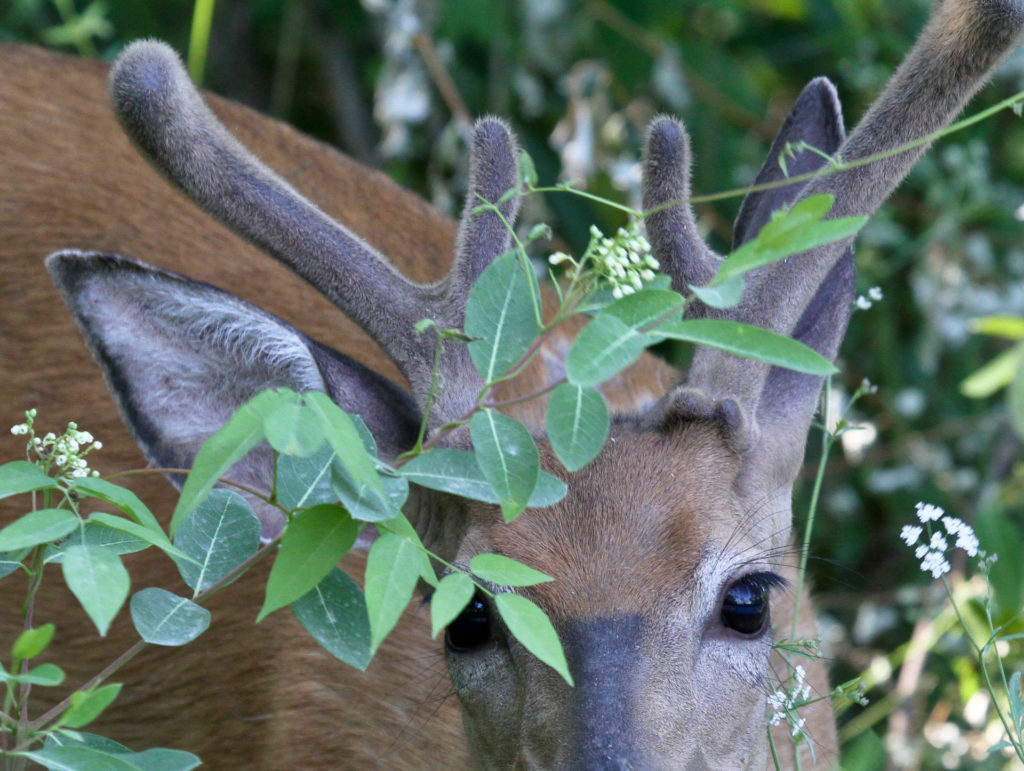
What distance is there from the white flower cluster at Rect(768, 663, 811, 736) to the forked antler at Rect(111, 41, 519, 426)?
0.80 meters

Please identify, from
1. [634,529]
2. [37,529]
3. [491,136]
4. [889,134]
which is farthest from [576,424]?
[889,134]

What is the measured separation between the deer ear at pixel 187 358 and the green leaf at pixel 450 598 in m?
0.97

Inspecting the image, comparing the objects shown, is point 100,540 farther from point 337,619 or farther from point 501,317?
point 501,317

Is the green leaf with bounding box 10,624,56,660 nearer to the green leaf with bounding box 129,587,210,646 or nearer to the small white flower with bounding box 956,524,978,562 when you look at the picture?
the green leaf with bounding box 129,587,210,646

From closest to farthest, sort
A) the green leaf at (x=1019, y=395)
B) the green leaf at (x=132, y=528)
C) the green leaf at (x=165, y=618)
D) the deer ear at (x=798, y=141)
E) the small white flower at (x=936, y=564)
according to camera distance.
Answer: the green leaf at (x=132, y=528) < the green leaf at (x=165, y=618) < the green leaf at (x=1019, y=395) < the small white flower at (x=936, y=564) < the deer ear at (x=798, y=141)

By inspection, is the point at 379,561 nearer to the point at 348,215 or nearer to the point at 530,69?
the point at 348,215

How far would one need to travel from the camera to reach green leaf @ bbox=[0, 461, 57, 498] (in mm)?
2021

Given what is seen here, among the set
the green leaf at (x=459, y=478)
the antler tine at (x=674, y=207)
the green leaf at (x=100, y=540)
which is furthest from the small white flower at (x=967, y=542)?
the green leaf at (x=100, y=540)

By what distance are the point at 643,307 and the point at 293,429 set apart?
1.67 feet

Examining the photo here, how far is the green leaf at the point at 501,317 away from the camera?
2.19m

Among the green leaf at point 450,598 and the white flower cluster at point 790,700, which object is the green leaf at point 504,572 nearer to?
the green leaf at point 450,598

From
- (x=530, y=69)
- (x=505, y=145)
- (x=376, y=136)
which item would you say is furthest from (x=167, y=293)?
(x=376, y=136)

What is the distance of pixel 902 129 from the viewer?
9.20ft

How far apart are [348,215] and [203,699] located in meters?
1.37
